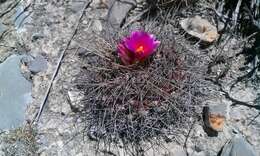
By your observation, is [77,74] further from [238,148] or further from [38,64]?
[238,148]

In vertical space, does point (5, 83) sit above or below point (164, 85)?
below

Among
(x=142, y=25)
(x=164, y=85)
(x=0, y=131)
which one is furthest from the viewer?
(x=142, y=25)

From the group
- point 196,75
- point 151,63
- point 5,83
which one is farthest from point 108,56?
point 5,83

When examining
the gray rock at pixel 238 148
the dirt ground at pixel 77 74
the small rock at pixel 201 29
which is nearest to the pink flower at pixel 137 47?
the dirt ground at pixel 77 74

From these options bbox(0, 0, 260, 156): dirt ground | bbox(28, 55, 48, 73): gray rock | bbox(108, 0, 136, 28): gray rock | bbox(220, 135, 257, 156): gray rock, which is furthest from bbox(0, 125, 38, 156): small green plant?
bbox(220, 135, 257, 156): gray rock

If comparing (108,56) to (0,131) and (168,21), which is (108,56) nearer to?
(168,21)

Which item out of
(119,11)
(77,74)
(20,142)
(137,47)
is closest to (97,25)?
(119,11)

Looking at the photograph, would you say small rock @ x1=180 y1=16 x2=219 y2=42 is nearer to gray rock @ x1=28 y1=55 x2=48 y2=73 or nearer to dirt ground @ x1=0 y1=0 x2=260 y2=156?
dirt ground @ x1=0 y1=0 x2=260 y2=156
